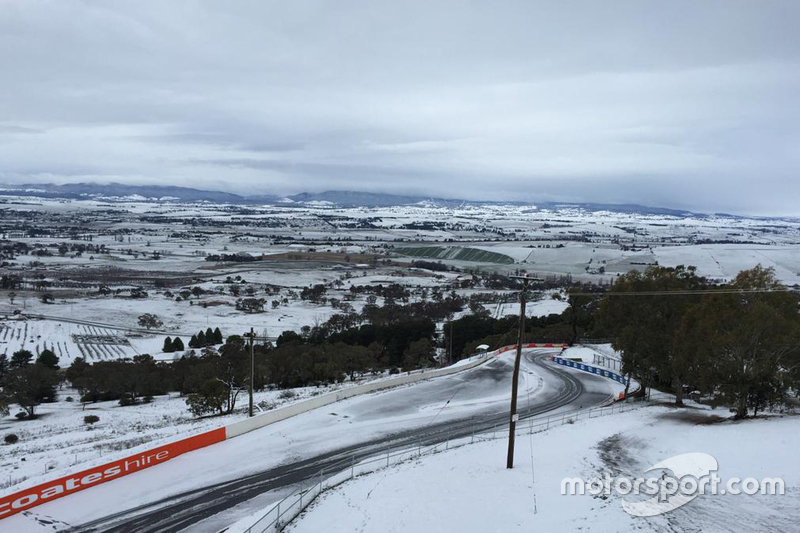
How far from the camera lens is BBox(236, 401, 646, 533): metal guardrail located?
598 inches

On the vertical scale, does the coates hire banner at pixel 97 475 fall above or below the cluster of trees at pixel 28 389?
above

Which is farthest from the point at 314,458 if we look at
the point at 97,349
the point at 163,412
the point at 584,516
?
the point at 97,349

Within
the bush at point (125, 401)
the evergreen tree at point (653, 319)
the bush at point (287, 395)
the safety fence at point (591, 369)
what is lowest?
the bush at point (125, 401)

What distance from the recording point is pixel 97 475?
63.2 ft

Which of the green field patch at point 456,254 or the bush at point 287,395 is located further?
the green field patch at point 456,254

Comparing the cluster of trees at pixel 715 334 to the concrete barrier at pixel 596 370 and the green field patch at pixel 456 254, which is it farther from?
the green field patch at pixel 456 254

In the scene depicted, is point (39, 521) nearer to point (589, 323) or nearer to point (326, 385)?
point (326, 385)

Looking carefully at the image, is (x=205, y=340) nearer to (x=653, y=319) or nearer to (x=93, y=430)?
(x=93, y=430)

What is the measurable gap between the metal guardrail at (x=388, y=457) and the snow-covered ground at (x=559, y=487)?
44 cm

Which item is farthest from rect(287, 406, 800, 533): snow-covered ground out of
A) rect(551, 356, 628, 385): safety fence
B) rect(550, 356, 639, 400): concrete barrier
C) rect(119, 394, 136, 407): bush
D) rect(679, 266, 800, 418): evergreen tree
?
rect(119, 394, 136, 407): bush

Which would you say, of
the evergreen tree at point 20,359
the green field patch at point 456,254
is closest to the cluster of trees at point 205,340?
the evergreen tree at point 20,359

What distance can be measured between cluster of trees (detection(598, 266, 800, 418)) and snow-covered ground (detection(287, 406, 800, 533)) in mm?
1747

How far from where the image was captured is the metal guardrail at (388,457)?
15.2 meters

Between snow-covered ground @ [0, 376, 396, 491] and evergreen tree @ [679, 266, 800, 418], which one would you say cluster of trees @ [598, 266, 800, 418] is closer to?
evergreen tree @ [679, 266, 800, 418]
